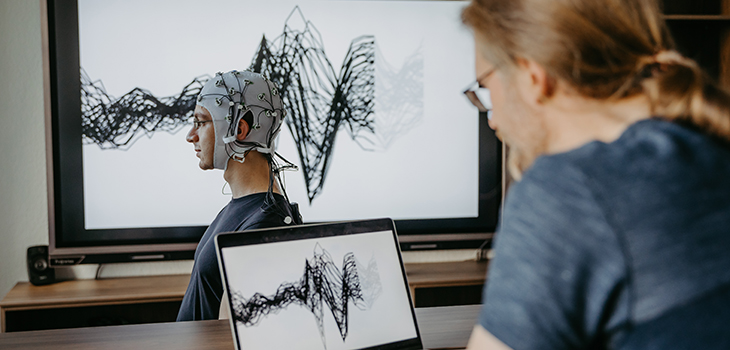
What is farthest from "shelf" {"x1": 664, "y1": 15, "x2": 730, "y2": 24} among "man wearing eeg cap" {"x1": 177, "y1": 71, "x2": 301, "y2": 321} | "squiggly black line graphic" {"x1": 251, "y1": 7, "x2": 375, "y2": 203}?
"man wearing eeg cap" {"x1": 177, "y1": 71, "x2": 301, "y2": 321}

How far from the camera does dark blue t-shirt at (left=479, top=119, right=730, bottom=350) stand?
0.43 m

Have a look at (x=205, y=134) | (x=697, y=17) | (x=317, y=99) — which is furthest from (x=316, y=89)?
(x=697, y=17)

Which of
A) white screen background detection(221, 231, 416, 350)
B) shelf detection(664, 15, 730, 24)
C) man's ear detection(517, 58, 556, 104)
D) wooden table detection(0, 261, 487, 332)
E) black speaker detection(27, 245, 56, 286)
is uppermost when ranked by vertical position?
shelf detection(664, 15, 730, 24)

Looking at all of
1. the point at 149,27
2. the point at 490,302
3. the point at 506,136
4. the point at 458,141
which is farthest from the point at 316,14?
the point at 490,302

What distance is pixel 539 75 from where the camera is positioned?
57 centimetres

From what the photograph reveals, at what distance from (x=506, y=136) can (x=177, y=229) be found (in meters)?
2.02

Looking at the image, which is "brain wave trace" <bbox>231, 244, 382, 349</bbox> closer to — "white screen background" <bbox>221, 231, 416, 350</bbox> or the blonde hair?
"white screen background" <bbox>221, 231, 416, 350</bbox>

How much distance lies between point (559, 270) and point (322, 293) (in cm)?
61

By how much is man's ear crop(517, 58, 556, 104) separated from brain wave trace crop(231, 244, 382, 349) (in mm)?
541

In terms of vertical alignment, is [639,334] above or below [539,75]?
below

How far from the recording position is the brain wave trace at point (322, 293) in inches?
36.1

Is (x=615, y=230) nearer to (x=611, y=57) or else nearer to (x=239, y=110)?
(x=611, y=57)

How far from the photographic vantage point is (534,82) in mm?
583

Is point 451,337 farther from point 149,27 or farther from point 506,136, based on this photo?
point 149,27
